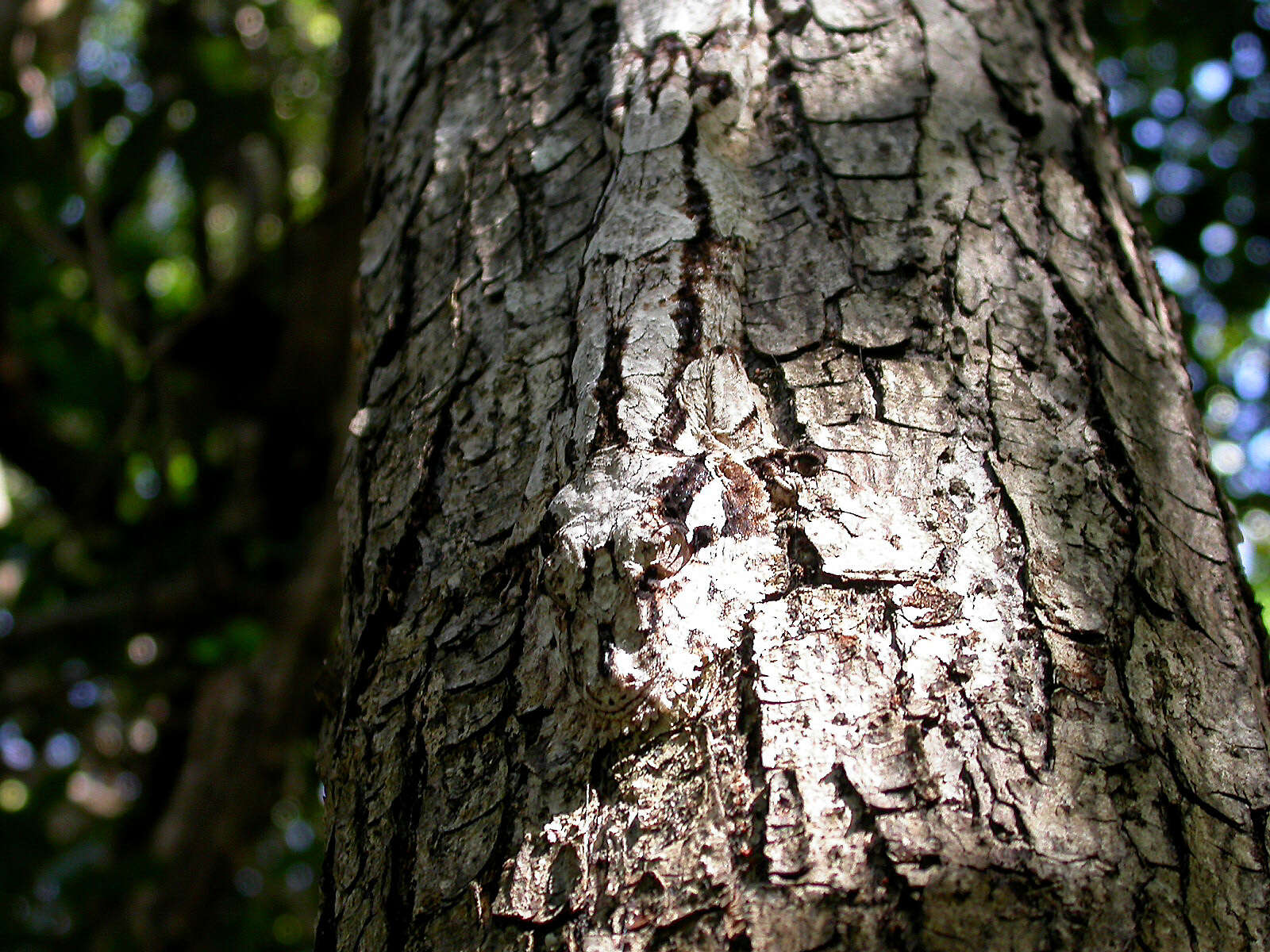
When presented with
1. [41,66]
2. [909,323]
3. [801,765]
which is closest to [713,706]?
[801,765]

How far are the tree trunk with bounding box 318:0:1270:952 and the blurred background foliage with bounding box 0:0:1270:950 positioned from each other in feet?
7.37

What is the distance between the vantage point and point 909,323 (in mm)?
837

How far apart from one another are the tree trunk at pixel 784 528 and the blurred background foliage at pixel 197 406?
225 cm

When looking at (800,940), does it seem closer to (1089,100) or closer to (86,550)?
(1089,100)

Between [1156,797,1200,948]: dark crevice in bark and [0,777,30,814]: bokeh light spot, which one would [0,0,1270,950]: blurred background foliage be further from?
[1156,797,1200,948]: dark crevice in bark

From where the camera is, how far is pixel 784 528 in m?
0.73

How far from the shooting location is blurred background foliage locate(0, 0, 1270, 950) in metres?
3.00

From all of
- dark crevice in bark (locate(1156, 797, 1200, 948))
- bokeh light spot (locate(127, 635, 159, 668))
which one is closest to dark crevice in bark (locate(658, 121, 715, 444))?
dark crevice in bark (locate(1156, 797, 1200, 948))

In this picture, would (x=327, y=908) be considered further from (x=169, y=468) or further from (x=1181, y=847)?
(x=169, y=468)

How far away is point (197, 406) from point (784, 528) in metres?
3.58

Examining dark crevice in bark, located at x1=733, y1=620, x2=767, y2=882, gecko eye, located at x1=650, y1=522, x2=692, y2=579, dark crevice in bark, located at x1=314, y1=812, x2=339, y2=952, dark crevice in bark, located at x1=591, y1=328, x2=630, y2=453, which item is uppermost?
dark crevice in bark, located at x1=591, y1=328, x2=630, y2=453

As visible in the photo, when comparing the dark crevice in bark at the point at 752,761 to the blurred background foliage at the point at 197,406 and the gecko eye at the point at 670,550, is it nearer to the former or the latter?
the gecko eye at the point at 670,550

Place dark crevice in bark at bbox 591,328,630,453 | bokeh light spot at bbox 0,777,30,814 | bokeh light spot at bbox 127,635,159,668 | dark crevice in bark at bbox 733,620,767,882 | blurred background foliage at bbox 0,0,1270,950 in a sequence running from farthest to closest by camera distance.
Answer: bokeh light spot at bbox 0,777,30,814 → bokeh light spot at bbox 127,635,159,668 → blurred background foliage at bbox 0,0,1270,950 → dark crevice in bark at bbox 591,328,630,453 → dark crevice in bark at bbox 733,620,767,882

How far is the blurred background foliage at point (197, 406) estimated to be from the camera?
300cm
